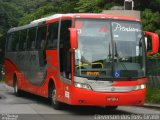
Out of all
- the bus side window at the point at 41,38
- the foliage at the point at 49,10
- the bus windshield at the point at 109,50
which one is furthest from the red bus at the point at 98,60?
the foliage at the point at 49,10

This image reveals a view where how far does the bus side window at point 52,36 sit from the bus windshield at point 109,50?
5.60ft

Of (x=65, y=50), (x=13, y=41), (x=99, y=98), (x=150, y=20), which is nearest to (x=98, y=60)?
(x=99, y=98)

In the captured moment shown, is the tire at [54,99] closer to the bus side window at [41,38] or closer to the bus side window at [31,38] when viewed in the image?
the bus side window at [41,38]

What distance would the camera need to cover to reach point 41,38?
1962 centimetres

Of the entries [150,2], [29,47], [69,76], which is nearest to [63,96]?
[69,76]

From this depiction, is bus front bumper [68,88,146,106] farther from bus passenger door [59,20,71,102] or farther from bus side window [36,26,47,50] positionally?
bus side window [36,26,47,50]

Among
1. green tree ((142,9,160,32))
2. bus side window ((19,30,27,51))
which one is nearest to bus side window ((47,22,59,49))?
bus side window ((19,30,27,51))

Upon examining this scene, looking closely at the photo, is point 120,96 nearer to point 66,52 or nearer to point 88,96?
point 88,96

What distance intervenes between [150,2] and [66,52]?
49.6ft

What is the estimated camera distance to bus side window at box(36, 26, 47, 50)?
19.2 metres

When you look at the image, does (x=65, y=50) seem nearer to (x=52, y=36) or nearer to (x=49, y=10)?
(x=52, y=36)

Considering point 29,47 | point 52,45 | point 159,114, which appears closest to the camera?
point 159,114

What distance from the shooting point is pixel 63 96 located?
16.5 m

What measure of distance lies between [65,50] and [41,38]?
3333 millimetres
